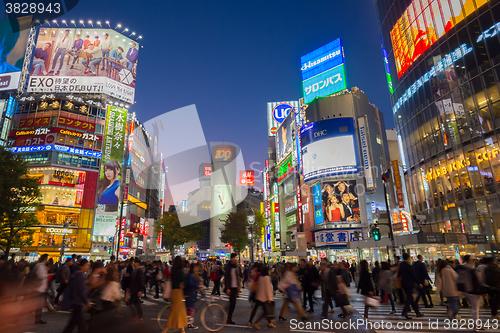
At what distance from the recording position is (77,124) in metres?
50.3

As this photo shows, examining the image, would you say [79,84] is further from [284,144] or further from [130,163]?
[284,144]

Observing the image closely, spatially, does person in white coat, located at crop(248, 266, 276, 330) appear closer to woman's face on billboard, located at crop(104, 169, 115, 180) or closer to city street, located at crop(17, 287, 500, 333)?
city street, located at crop(17, 287, 500, 333)

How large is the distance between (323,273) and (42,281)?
9.11 meters

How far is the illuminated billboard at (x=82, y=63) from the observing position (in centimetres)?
5084

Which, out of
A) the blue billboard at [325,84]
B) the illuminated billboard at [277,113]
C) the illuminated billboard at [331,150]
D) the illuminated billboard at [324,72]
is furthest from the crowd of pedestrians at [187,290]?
the illuminated billboard at [277,113]

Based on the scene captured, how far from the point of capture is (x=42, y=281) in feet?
29.6

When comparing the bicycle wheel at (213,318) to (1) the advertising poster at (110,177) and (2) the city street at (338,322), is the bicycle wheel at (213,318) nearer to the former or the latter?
(2) the city street at (338,322)

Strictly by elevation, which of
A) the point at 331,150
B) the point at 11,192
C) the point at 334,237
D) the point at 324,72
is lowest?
the point at 334,237

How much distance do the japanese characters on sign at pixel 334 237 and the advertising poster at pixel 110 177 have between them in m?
32.2

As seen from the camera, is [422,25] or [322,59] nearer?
[422,25]

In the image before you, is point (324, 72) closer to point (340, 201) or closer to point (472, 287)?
point (340, 201)

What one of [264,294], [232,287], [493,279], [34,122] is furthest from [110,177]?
[493,279]

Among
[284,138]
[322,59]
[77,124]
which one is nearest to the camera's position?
[77,124]

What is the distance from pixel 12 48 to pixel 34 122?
39.0ft
